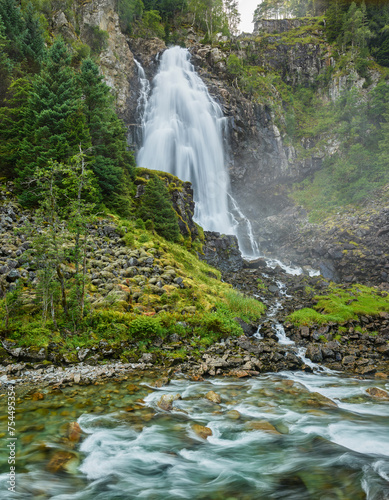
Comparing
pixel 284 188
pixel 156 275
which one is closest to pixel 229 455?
pixel 156 275

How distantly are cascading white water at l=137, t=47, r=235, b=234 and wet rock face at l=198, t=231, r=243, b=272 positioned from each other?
7.36m

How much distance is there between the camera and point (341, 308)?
1447cm

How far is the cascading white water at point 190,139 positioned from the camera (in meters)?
38.2

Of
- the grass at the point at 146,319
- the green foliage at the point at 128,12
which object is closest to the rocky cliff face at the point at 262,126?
the green foliage at the point at 128,12

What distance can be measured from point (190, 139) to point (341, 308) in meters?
35.0

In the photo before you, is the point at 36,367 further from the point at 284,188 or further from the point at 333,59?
the point at 333,59

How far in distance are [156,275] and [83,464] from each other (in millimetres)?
8799

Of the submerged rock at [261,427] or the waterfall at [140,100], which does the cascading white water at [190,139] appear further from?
the submerged rock at [261,427]

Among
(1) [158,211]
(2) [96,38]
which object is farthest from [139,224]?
(2) [96,38]

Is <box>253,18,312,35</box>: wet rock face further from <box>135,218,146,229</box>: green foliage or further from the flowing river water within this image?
the flowing river water

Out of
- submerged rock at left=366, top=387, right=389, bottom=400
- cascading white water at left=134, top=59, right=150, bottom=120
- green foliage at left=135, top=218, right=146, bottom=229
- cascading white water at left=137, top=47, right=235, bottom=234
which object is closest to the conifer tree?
green foliage at left=135, top=218, right=146, bottom=229

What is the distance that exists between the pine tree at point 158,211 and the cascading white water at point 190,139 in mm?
14987

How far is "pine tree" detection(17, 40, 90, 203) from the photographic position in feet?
49.9

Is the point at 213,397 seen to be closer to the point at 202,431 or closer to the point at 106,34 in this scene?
the point at 202,431
